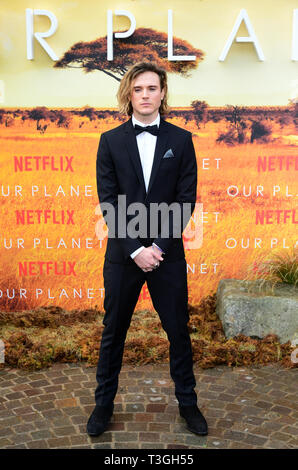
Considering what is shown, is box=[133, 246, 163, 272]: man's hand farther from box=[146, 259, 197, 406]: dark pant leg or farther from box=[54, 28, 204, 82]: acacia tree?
box=[54, 28, 204, 82]: acacia tree

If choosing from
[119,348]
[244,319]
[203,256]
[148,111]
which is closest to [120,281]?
[119,348]

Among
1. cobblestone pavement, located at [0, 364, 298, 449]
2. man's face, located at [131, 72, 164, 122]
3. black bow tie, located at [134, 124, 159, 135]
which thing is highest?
man's face, located at [131, 72, 164, 122]

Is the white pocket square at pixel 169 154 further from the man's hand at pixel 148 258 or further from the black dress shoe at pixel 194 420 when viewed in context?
the black dress shoe at pixel 194 420

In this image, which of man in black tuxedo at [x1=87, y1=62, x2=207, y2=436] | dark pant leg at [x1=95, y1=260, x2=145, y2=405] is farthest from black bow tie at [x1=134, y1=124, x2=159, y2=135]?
dark pant leg at [x1=95, y1=260, x2=145, y2=405]

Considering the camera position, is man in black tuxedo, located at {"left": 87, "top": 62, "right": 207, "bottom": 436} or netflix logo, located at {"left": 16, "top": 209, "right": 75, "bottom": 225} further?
netflix logo, located at {"left": 16, "top": 209, "right": 75, "bottom": 225}

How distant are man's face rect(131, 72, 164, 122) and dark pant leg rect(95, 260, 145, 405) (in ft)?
3.23

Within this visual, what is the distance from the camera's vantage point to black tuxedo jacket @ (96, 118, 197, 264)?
322 centimetres

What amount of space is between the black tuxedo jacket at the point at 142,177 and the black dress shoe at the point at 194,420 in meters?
1.03

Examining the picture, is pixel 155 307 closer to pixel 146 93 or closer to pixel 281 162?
pixel 146 93

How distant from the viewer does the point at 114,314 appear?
3328mm

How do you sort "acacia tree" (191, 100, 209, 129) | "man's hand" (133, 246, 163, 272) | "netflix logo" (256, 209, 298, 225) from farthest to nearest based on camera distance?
"netflix logo" (256, 209, 298, 225)
"acacia tree" (191, 100, 209, 129)
"man's hand" (133, 246, 163, 272)

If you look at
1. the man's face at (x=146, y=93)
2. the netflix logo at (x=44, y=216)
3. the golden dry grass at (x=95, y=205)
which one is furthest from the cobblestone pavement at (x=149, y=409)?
the man's face at (x=146, y=93)

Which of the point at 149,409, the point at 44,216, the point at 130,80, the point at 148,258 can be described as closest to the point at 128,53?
the point at 44,216

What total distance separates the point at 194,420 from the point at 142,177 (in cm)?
163
